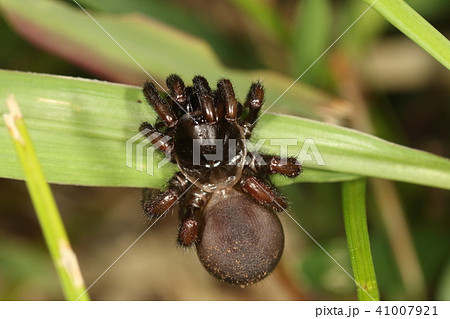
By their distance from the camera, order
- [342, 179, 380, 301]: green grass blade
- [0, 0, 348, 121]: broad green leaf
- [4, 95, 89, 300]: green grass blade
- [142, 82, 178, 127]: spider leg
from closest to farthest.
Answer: [4, 95, 89, 300]: green grass blade
[342, 179, 380, 301]: green grass blade
[142, 82, 178, 127]: spider leg
[0, 0, 348, 121]: broad green leaf

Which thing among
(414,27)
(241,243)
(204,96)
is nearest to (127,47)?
(204,96)

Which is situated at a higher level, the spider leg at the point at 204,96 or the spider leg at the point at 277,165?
the spider leg at the point at 204,96

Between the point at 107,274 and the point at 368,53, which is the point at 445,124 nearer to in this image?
the point at 368,53

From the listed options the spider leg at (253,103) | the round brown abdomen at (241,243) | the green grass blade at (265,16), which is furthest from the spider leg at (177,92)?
the green grass blade at (265,16)

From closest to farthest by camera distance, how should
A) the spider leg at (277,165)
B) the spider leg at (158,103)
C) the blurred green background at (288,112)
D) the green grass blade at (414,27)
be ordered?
the green grass blade at (414,27)
the spider leg at (158,103)
the spider leg at (277,165)
the blurred green background at (288,112)

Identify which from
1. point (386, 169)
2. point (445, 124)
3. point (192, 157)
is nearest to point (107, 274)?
point (192, 157)

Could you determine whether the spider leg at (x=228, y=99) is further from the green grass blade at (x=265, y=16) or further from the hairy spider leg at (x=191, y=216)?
the green grass blade at (x=265, y=16)

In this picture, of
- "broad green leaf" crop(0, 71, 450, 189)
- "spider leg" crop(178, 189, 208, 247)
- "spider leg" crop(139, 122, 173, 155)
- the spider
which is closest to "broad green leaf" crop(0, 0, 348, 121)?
the spider

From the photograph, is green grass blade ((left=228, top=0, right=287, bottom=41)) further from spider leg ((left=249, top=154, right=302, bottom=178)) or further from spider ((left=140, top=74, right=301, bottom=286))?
spider leg ((left=249, top=154, right=302, bottom=178))
